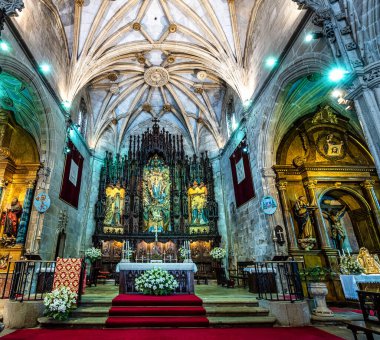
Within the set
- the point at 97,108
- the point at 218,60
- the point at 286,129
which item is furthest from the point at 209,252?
the point at 97,108

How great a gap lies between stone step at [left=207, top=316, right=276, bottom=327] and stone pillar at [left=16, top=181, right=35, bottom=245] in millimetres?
8618

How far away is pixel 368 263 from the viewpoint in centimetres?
976

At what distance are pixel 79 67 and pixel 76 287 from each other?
12.1 meters

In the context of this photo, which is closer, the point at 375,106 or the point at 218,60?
the point at 375,106

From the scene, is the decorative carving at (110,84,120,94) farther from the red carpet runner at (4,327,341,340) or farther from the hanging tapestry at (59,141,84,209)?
the red carpet runner at (4,327,341,340)

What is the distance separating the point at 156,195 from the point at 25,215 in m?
8.95

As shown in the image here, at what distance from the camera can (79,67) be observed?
13.9 meters

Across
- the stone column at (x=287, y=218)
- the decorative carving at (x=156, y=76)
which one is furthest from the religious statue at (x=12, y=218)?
the stone column at (x=287, y=218)

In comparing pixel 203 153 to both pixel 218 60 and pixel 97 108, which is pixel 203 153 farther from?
pixel 97 108

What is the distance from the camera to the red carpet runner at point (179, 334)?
521 cm

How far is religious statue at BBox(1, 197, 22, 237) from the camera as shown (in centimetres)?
1059

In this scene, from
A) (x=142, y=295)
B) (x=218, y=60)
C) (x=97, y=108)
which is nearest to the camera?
(x=142, y=295)

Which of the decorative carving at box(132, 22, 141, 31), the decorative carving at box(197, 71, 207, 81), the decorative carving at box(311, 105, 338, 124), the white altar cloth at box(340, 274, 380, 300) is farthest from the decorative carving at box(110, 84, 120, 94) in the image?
the white altar cloth at box(340, 274, 380, 300)

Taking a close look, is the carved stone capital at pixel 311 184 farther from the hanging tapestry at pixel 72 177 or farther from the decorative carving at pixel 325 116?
the hanging tapestry at pixel 72 177
